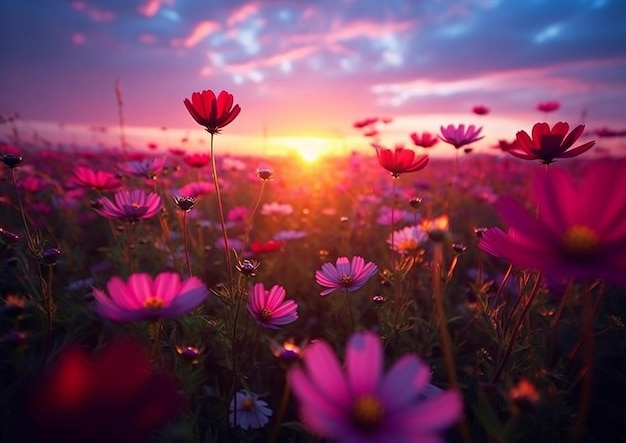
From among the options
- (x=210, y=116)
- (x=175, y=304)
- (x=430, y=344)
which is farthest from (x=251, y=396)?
(x=210, y=116)

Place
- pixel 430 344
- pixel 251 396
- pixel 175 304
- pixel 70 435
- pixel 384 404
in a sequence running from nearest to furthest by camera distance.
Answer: pixel 70 435 → pixel 384 404 → pixel 175 304 → pixel 251 396 → pixel 430 344

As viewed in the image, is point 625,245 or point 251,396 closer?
point 625,245

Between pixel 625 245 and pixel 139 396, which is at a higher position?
pixel 625 245

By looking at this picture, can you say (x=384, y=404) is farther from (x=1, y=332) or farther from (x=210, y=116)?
(x=1, y=332)

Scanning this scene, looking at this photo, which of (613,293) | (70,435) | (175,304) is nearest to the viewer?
(70,435)

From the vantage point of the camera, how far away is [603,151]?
4914 millimetres

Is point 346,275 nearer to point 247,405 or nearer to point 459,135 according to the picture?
point 247,405

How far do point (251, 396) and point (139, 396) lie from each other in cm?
78

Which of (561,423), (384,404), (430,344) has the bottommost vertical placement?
(561,423)

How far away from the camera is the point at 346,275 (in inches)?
A: 50.4

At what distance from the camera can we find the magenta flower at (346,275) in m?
1.18

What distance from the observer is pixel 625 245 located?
2.09 feet

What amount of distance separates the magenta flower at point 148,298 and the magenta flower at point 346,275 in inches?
19.7

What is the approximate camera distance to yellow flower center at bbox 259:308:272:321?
1035mm
